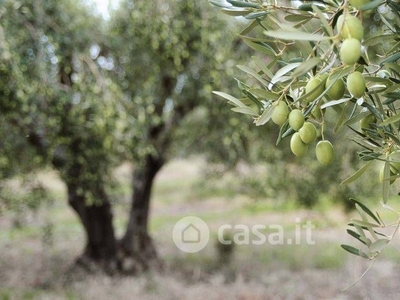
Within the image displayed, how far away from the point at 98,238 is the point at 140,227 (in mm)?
648

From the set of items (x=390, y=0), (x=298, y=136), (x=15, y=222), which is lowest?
(x=15, y=222)

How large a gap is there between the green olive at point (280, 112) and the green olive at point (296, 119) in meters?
0.02

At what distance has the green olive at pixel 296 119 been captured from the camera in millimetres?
767

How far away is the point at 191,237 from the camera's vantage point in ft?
29.3

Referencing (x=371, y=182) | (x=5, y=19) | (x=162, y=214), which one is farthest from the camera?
(x=162, y=214)

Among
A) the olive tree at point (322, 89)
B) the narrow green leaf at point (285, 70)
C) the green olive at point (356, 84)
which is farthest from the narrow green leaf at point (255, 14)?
the green olive at point (356, 84)

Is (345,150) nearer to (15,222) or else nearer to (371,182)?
(371,182)

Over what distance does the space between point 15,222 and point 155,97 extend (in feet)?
5.49

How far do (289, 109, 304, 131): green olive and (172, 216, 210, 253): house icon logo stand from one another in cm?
747

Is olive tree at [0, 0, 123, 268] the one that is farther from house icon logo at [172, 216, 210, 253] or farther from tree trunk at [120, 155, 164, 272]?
house icon logo at [172, 216, 210, 253]

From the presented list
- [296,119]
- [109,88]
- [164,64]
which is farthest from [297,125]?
[164,64]

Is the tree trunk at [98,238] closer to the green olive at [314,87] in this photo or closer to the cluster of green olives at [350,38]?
the green olive at [314,87]

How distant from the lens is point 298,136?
806mm

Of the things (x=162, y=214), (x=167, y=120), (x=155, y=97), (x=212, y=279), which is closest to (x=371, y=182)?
(x=212, y=279)
